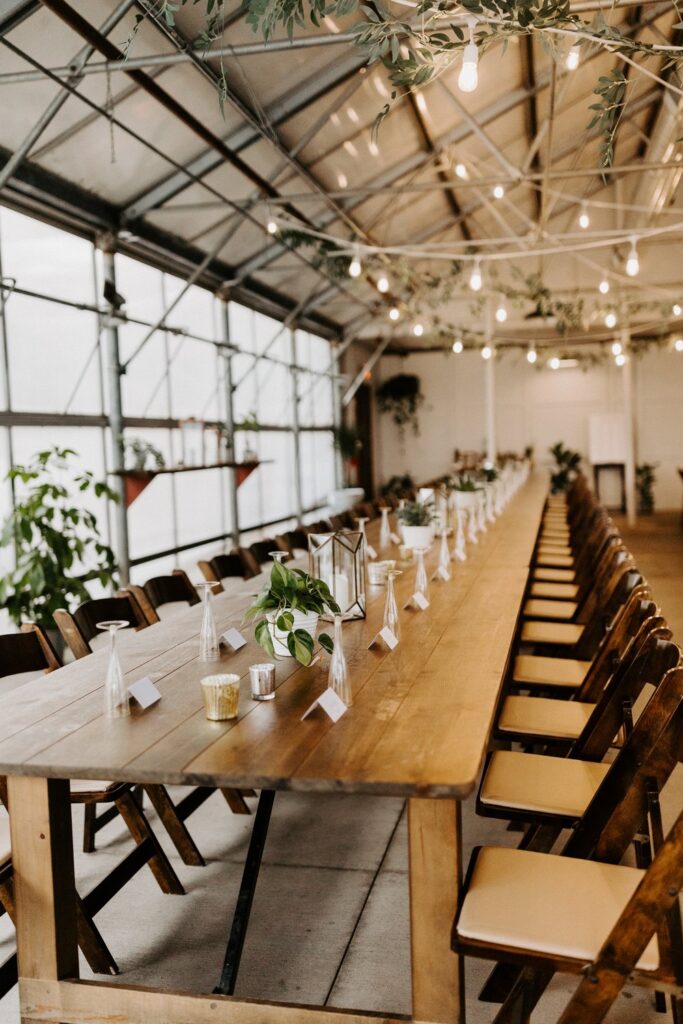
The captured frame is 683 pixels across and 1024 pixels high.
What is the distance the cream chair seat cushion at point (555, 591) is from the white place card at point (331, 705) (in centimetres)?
334

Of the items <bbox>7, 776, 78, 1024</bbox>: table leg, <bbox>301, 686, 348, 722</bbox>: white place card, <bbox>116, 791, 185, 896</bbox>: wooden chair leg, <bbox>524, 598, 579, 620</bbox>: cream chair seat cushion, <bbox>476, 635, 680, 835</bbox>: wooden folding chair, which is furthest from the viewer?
<bbox>524, 598, 579, 620</bbox>: cream chair seat cushion

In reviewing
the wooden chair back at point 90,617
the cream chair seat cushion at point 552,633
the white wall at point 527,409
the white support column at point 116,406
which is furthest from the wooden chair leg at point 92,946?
the white wall at point 527,409

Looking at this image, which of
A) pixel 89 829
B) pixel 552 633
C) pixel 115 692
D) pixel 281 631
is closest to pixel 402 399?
pixel 552 633

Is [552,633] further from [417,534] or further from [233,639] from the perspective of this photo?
[233,639]

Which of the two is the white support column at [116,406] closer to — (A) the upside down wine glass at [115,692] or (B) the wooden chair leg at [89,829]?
(B) the wooden chair leg at [89,829]

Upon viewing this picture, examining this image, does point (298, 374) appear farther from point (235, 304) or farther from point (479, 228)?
point (479, 228)

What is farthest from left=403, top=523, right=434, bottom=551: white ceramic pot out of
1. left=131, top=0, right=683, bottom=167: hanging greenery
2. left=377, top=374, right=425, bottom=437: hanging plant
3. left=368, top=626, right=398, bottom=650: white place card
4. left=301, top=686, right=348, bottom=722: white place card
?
left=377, top=374, right=425, bottom=437: hanging plant

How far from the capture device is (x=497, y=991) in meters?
2.19

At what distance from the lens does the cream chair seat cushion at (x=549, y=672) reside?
3477mm

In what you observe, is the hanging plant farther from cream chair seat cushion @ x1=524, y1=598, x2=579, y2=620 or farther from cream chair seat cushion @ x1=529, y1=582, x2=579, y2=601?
cream chair seat cushion @ x1=524, y1=598, x2=579, y2=620

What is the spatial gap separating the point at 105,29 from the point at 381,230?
6.88m

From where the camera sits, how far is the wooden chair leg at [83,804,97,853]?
3.14m

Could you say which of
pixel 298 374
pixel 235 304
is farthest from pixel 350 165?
pixel 298 374

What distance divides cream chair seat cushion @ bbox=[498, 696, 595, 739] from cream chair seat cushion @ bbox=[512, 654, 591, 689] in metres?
0.24
